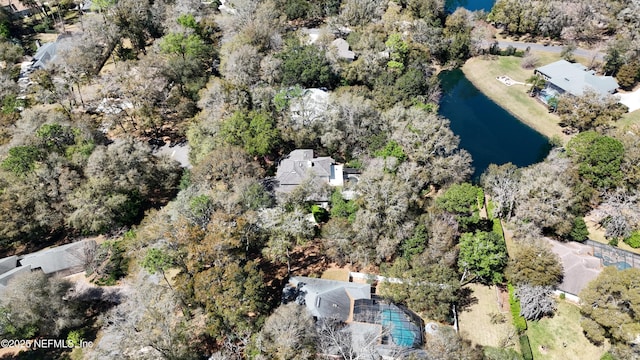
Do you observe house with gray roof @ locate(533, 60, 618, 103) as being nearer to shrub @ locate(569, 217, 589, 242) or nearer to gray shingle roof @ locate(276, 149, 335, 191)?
shrub @ locate(569, 217, 589, 242)

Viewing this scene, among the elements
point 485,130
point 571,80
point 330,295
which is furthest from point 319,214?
point 571,80

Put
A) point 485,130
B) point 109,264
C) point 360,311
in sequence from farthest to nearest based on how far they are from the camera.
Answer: point 485,130 → point 109,264 → point 360,311

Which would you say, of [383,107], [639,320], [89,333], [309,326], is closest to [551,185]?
[639,320]

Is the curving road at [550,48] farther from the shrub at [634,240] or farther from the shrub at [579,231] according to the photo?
the shrub at [579,231]

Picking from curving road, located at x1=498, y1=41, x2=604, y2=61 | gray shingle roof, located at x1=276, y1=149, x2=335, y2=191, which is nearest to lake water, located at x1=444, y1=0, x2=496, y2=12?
curving road, located at x1=498, y1=41, x2=604, y2=61

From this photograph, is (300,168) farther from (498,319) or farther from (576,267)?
(576,267)

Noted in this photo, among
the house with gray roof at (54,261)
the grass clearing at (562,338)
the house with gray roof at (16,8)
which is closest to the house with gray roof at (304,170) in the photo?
the house with gray roof at (54,261)

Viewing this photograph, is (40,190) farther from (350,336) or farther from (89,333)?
(350,336)
